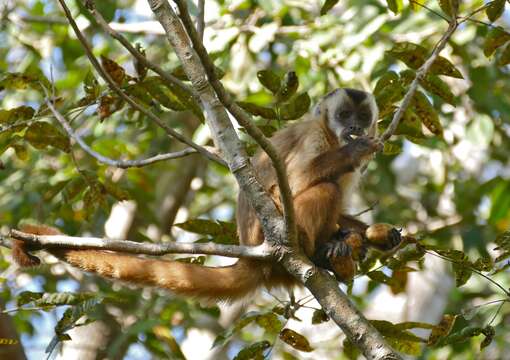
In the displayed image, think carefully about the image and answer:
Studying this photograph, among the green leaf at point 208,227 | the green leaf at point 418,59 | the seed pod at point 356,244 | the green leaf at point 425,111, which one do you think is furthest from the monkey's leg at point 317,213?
the green leaf at point 418,59

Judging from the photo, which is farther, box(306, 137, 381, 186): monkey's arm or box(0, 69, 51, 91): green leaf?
box(306, 137, 381, 186): monkey's arm

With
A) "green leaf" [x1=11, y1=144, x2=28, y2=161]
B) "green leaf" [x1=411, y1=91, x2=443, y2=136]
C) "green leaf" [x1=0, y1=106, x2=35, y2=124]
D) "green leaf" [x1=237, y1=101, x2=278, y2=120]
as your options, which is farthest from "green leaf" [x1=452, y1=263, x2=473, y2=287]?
"green leaf" [x1=11, y1=144, x2=28, y2=161]

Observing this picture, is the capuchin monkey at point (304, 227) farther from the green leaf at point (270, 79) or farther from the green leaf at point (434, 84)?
the green leaf at point (270, 79)

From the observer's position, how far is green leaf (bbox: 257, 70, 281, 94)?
552cm

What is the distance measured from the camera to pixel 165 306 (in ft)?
30.2

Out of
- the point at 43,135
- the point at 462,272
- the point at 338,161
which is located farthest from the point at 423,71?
the point at 43,135

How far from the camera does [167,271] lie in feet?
17.9

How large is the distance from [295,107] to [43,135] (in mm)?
2008

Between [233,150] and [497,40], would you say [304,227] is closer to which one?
[233,150]

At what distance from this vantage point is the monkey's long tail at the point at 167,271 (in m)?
5.05

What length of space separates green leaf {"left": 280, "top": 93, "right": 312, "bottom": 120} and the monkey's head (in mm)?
1518

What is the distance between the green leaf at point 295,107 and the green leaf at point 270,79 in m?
0.25

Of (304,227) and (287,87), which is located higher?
(287,87)

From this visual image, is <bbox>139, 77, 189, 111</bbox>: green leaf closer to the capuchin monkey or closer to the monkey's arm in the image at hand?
the capuchin monkey
